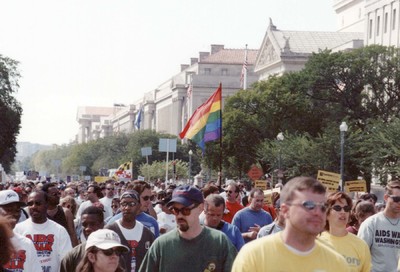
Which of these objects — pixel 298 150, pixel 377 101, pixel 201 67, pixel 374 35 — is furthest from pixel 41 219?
pixel 201 67

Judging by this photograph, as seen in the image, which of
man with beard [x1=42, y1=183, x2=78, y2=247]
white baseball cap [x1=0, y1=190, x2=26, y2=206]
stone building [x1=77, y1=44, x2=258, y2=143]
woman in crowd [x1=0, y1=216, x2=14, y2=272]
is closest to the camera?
woman in crowd [x1=0, y1=216, x2=14, y2=272]

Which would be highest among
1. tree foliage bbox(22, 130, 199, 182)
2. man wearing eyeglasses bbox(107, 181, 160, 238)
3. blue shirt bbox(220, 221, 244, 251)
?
tree foliage bbox(22, 130, 199, 182)

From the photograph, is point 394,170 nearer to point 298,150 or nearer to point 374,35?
point 298,150

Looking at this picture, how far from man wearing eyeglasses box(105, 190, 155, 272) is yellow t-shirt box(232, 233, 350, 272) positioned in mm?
4511

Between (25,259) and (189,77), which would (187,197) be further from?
(189,77)

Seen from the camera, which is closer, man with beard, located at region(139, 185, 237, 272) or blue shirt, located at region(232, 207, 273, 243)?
man with beard, located at region(139, 185, 237, 272)

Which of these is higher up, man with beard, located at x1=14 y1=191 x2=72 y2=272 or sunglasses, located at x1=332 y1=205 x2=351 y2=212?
sunglasses, located at x1=332 y1=205 x2=351 y2=212

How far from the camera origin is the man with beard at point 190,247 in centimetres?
858

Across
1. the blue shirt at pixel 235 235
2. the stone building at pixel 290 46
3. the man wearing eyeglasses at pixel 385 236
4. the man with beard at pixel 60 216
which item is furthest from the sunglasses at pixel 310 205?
the stone building at pixel 290 46

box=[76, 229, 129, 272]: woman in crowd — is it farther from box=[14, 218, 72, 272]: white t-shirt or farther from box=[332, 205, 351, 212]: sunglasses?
box=[14, 218, 72, 272]: white t-shirt

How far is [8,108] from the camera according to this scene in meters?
87.4

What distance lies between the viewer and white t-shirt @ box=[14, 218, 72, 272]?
10.8 metres

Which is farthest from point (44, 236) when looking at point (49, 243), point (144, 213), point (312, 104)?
point (312, 104)

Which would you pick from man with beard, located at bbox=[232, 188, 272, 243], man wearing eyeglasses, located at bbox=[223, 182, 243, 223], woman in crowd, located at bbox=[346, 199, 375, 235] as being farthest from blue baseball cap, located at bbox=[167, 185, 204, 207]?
man wearing eyeglasses, located at bbox=[223, 182, 243, 223]
